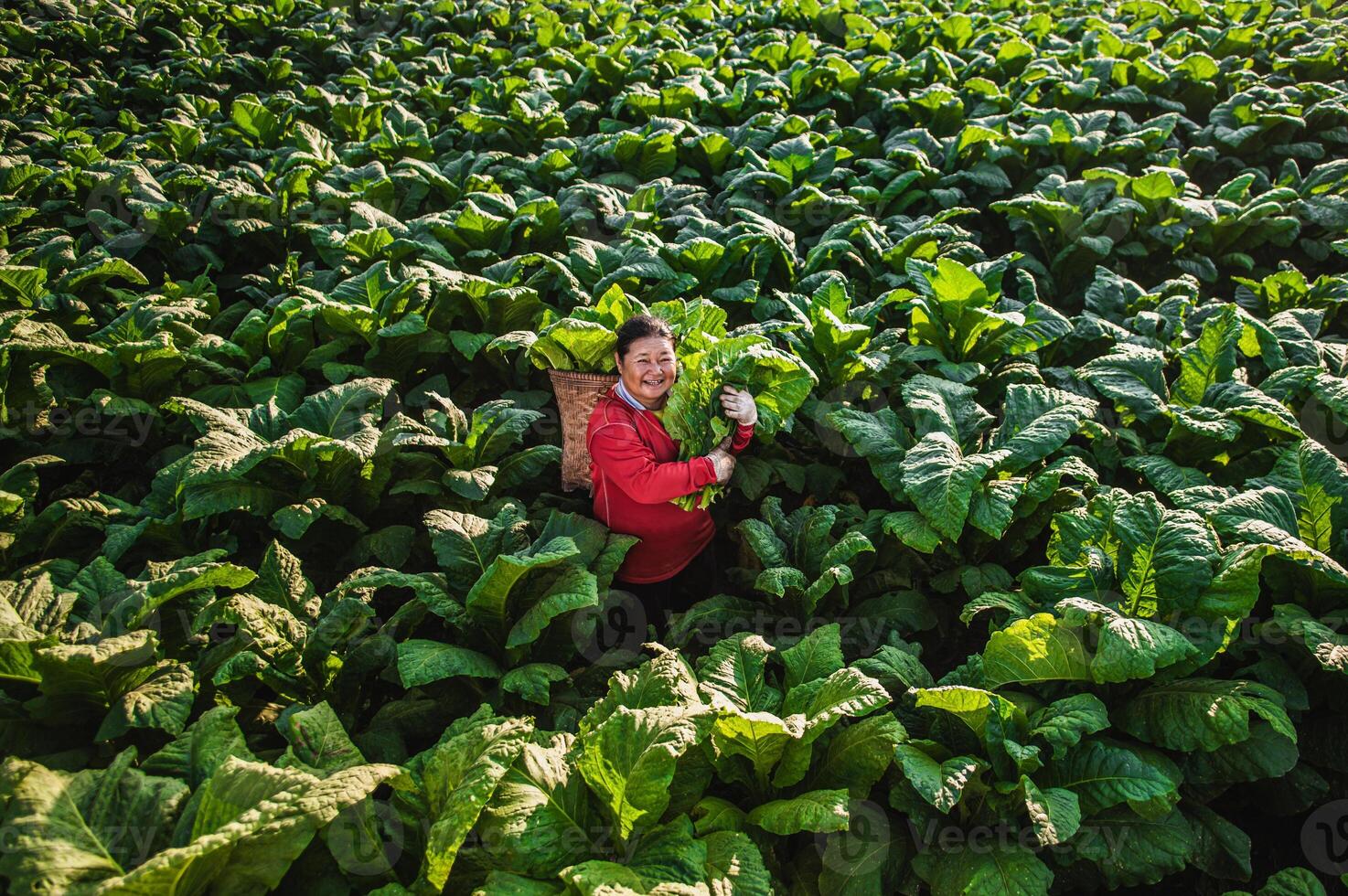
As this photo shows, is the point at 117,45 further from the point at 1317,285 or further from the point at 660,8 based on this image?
the point at 1317,285

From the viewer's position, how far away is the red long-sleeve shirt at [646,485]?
10.0 feet

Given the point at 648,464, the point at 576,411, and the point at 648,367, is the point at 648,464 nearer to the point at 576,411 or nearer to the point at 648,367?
the point at 648,367

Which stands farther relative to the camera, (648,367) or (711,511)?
(711,511)

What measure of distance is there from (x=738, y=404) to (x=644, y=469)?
1.44 ft

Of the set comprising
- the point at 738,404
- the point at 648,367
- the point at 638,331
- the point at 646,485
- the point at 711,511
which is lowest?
the point at 711,511

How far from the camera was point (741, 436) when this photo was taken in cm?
329

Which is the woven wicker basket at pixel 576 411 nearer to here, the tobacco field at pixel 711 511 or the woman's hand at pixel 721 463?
the tobacco field at pixel 711 511

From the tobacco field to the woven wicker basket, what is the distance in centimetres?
13

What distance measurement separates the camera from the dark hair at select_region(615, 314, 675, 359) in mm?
3102

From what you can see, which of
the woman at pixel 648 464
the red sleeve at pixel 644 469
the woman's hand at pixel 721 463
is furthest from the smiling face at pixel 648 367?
the woman's hand at pixel 721 463

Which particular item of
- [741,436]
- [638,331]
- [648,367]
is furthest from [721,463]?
[638,331]

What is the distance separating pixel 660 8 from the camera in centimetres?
980

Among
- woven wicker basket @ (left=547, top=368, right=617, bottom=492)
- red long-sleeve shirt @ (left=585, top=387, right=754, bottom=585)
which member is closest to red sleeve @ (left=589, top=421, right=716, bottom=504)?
red long-sleeve shirt @ (left=585, top=387, right=754, bottom=585)

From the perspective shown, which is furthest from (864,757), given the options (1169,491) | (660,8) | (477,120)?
(660,8)
